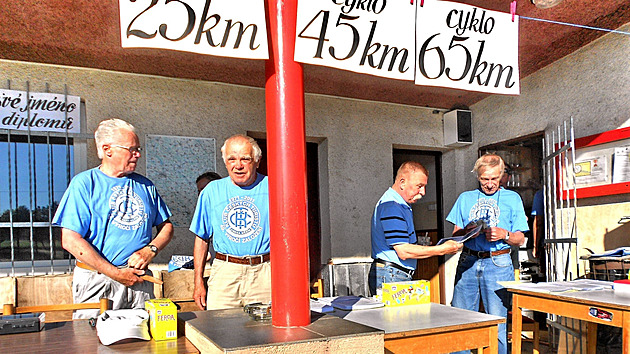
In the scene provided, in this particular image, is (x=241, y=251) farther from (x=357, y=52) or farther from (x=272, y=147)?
(x=357, y=52)

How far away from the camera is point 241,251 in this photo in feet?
10.2

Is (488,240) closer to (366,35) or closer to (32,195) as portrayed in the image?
(366,35)

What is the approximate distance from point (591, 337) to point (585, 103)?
241cm

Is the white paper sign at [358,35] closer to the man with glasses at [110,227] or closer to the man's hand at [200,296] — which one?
the man with glasses at [110,227]

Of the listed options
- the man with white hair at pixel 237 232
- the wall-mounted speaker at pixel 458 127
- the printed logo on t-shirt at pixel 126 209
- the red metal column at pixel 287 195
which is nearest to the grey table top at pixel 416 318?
the red metal column at pixel 287 195

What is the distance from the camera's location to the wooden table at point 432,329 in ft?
7.22

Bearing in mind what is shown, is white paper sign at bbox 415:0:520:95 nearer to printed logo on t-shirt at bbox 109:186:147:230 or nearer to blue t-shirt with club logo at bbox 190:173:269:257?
blue t-shirt with club logo at bbox 190:173:269:257

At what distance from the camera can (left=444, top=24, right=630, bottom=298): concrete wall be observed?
469cm

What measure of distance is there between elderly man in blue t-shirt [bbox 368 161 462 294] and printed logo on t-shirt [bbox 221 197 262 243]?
84 cm

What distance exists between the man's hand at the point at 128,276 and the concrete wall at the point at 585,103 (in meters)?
4.12

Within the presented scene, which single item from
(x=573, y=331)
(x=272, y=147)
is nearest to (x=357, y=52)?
(x=272, y=147)

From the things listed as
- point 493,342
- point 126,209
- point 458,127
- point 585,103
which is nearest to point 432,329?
point 493,342

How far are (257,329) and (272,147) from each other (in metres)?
0.71

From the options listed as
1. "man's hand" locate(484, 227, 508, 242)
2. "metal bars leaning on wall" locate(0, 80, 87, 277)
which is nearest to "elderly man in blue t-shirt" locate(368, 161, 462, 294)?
"man's hand" locate(484, 227, 508, 242)
